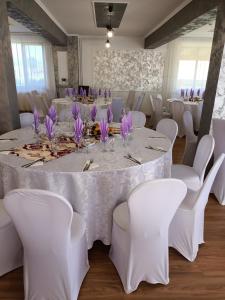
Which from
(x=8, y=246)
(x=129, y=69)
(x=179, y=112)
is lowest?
(x=8, y=246)

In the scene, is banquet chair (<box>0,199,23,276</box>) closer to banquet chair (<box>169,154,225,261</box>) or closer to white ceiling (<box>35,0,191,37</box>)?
banquet chair (<box>169,154,225,261</box>)

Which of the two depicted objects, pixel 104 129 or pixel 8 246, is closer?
pixel 8 246

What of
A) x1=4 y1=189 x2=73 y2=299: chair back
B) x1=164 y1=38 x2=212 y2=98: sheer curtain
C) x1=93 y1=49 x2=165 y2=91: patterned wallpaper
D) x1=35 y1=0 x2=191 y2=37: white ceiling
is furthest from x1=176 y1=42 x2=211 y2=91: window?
x1=4 y1=189 x2=73 y2=299: chair back

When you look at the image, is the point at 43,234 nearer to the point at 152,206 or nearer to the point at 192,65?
the point at 152,206

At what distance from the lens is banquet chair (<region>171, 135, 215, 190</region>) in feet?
6.87

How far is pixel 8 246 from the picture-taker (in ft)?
5.55

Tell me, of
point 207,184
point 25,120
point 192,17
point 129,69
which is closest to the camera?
point 207,184

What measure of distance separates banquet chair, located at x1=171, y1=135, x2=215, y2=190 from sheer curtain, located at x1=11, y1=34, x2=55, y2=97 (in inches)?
258

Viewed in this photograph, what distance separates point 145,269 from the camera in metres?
1.59

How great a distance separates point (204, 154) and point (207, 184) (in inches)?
23.4

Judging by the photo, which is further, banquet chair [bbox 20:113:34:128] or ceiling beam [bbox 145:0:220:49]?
banquet chair [bbox 20:113:34:128]

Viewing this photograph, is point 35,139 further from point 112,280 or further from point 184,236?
point 184,236

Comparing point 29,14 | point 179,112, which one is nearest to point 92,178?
point 29,14

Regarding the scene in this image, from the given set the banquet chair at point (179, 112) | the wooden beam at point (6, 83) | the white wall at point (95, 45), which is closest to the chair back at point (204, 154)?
the wooden beam at point (6, 83)
